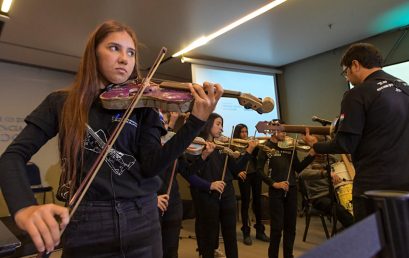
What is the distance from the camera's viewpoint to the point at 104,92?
3.36 feet

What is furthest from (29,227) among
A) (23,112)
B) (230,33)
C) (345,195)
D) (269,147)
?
(23,112)

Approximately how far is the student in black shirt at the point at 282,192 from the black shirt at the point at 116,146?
197cm

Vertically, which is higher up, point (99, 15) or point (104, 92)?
point (99, 15)

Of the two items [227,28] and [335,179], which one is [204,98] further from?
[227,28]

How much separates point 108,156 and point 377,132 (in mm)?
1500

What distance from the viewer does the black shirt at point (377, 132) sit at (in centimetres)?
171

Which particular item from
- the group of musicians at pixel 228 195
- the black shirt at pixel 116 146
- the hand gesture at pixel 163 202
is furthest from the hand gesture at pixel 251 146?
the black shirt at pixel 116 146

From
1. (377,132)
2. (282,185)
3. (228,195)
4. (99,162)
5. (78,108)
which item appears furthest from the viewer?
(282,185)

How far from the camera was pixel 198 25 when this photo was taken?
12.9 feet

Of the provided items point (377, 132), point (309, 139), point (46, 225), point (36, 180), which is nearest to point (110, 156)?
point (46, 225)

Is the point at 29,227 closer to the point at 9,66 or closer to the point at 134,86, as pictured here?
the point at 134,86

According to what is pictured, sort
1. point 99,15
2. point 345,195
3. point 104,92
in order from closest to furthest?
point 104,92, point 345,195, point 99,15

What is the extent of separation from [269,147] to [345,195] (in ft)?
2.86

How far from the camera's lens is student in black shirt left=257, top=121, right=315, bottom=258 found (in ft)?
9.36
